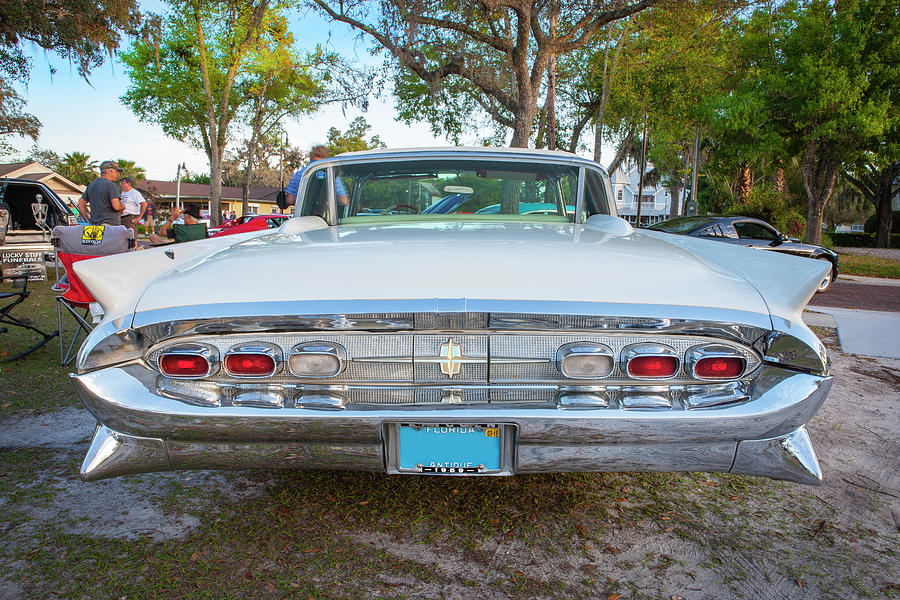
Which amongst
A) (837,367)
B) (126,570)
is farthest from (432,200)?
(837,367)

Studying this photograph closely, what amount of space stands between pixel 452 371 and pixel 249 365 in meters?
0.63

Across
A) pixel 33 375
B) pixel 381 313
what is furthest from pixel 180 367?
pixel 33 375

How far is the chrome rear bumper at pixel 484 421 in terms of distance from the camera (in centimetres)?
177

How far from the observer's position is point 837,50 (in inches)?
732

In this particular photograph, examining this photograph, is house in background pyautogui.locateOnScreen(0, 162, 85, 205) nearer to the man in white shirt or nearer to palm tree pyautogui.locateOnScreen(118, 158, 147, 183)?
palm tree pyautogui.locateOnScreen(118, 158, 147, 183)

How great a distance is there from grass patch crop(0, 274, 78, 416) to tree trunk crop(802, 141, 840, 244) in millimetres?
23022

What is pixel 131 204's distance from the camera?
368 inches

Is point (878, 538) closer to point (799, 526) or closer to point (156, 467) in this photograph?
point (799, 526)

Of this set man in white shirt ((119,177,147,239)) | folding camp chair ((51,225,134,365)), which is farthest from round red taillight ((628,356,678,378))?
man in white shirt ((119,177,147,239))

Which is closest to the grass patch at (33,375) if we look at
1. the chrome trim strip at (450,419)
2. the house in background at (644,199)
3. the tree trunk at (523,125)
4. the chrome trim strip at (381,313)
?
the chrome trim strip at (450,419)

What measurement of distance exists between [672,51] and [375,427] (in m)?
20.8

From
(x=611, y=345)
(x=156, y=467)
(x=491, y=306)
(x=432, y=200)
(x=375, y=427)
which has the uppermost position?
(x=432, y=200)

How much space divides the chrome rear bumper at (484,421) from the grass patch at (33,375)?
244 centimetres

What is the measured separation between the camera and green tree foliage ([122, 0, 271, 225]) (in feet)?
78.1
